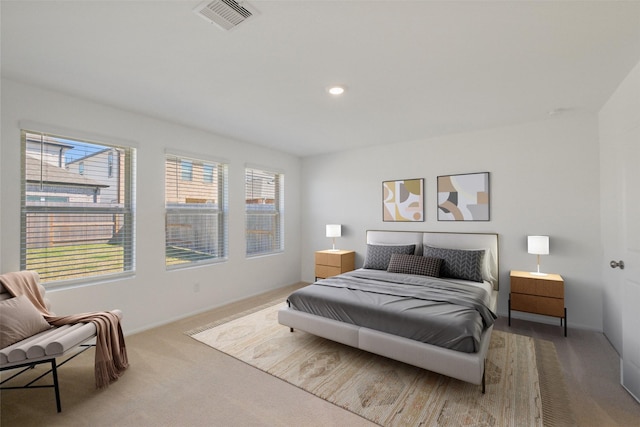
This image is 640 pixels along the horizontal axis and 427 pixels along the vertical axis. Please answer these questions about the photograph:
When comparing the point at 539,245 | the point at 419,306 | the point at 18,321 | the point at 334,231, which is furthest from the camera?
the point at 334,231

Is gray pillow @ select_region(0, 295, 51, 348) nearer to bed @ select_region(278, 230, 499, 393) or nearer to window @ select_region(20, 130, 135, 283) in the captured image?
window @ select_region(20, 130, 135, 283)

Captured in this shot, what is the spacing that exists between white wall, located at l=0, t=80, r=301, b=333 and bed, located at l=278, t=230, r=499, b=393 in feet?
4.91

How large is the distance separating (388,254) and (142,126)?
11.8ft

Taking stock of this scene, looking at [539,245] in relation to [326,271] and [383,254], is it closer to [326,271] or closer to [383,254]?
[383,254]

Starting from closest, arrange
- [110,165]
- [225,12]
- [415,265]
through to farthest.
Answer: [225,12]
[110,165]
[415,265]

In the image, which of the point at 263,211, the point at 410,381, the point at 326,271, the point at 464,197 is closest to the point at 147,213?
the point at 263,211

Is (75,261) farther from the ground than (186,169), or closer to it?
closer to it

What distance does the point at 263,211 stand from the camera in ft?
16.2

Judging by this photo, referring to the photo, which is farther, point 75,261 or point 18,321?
point 75,261

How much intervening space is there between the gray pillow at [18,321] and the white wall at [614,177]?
451cm

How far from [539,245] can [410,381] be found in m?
2.29

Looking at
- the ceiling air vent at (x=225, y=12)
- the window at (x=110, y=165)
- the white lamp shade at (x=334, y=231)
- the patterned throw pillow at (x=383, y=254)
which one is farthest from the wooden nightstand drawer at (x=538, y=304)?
the window at (x=110, y=165)

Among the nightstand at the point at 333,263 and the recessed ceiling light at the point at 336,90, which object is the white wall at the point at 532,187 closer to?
A: the nightstand at the point at 333,263

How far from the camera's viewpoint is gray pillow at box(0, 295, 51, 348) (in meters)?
1.98
